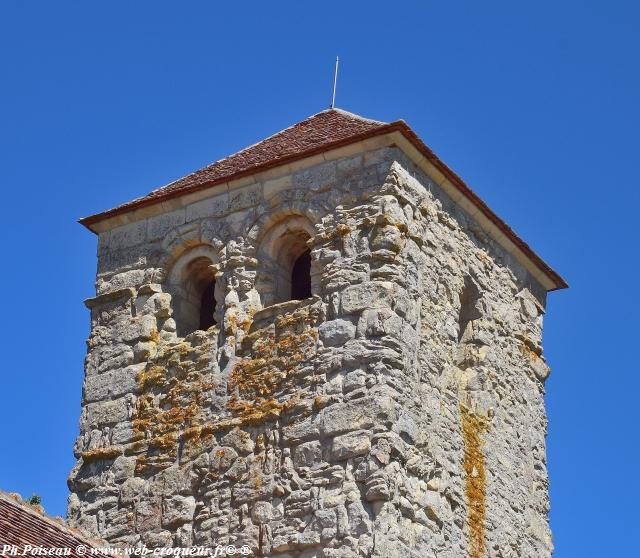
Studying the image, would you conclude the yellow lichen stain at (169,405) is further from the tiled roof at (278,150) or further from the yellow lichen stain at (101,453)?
the tiled roof at (278,150)

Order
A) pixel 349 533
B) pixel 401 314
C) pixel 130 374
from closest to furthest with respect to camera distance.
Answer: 1. pixel 349 533
2. pixel 401 314
3. pixel 130 374

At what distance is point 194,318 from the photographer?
54.1ft

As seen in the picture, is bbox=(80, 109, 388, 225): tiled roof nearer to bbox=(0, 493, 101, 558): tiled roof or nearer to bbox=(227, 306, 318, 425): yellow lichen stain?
bbox=(227, 306, 318, 425): yellow lichen stain

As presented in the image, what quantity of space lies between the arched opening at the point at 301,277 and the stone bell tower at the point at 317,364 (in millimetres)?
13

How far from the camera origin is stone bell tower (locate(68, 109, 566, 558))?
47.4 ft

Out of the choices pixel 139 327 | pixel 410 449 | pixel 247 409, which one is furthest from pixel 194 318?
pixel 410 449

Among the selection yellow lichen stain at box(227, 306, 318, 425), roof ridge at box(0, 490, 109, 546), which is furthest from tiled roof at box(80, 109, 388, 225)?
roof ridge at box(0, 490, 109, 546)

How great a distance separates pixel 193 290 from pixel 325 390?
237 cm

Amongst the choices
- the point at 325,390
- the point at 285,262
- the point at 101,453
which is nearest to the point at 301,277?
the point at 285,262

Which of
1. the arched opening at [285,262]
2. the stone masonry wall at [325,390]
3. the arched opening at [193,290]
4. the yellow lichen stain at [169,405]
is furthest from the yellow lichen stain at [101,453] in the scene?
the arched opening at [285,262]

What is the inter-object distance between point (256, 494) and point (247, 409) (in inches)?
32.5

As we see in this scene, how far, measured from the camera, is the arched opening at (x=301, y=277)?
1605 cm

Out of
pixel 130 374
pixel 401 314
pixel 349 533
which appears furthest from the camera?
pixel 130 374

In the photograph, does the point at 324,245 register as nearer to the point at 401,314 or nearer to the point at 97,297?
the point at 401,314
